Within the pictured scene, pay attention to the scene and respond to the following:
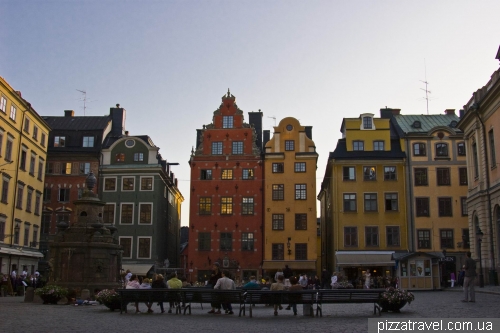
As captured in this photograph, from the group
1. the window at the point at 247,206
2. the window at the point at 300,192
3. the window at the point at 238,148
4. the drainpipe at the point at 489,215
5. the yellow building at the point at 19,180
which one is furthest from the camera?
the window at the point at 238,148

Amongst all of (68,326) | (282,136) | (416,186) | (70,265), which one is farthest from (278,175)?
(68,326)

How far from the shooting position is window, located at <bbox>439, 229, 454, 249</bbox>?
51094 millimetres

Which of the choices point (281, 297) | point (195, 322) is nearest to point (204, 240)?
point (281, 297)

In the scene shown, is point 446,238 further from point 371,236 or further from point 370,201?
point 370,201

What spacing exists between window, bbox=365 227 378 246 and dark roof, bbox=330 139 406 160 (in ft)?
21.1

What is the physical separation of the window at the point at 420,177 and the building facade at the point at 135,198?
23.6 meters

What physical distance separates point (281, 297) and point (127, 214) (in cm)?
3862

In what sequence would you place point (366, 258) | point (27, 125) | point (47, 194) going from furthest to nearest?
point (47, 194)
point (366, 258)
point (27, 125)

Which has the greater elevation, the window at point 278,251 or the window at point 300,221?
the window at point 300,221

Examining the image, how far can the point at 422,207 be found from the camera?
170 feet

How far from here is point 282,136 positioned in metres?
54.2

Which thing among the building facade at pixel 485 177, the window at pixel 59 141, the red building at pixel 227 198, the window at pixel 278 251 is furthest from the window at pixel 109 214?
the building facade at pixel 485 177

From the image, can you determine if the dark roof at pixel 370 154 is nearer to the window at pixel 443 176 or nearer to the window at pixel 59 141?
the window at pixel 443 176

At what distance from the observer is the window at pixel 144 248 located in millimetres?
53812
